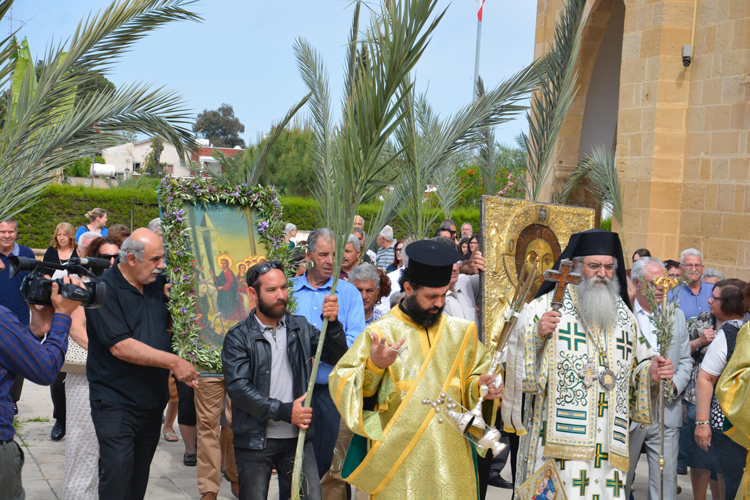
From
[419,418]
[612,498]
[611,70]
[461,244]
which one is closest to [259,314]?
[419,418]

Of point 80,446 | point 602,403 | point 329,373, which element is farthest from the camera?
point 80,446

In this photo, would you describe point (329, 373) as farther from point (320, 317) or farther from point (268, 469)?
point (268, 469)

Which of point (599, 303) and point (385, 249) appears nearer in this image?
point (599, 303)

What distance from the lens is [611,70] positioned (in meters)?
13.9

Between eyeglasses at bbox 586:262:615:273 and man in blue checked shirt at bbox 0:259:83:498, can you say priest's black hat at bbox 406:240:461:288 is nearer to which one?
eyeglasses at bbox 586:262:615:273

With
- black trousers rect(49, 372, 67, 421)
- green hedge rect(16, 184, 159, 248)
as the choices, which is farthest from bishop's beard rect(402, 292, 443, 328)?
green hedge rect(16, 184, 159, 248)

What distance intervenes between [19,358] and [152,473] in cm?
345

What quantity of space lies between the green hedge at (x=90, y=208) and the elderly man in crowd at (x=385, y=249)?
303 inches

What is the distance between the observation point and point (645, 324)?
18.4ft

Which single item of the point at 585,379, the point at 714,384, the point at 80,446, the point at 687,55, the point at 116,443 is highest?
the point at 687,55

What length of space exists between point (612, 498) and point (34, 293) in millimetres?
3204

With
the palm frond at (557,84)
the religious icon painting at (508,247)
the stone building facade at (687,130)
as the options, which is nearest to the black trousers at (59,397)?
the religious icon painting at (508,247)

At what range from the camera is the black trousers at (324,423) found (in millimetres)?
4770

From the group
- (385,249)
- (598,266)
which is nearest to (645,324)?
(598,266)
